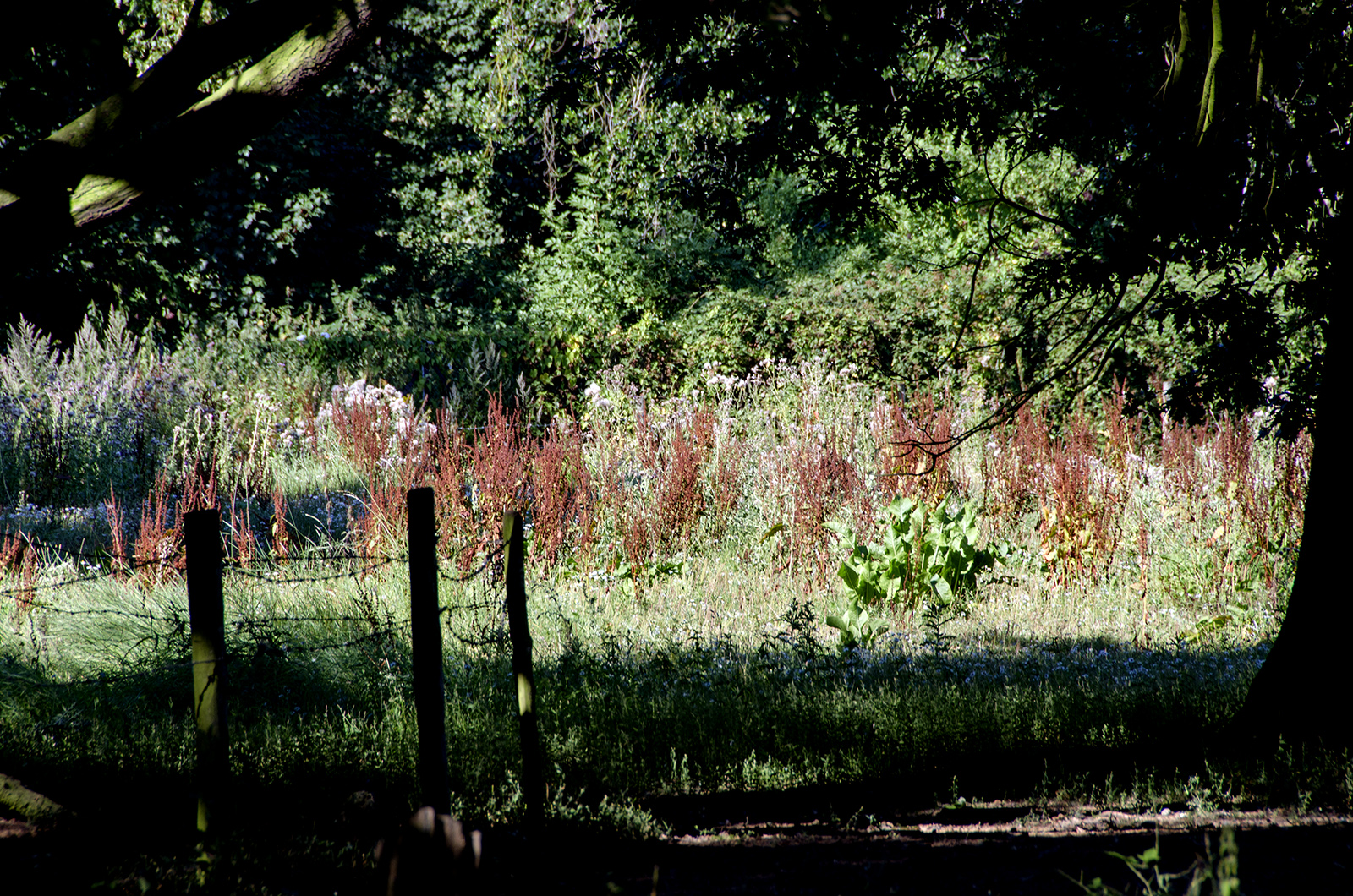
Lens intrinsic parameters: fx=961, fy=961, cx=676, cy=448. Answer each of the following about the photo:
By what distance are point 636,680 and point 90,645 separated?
2671 millimetres

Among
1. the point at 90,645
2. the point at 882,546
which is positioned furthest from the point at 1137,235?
the point at 90,645

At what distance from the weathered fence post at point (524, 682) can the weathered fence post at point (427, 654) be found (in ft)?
1.13

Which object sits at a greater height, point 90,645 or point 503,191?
point 503,191

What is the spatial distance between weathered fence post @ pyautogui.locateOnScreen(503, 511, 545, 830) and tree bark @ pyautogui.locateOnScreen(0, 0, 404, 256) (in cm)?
151

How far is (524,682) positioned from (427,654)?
0.49m

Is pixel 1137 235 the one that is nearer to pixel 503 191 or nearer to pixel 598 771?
pixel 598 771

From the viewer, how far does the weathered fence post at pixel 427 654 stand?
279 cm

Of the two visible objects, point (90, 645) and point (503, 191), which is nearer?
point (90, 645)

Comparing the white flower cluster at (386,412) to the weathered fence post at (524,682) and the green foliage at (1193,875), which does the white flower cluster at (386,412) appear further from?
the green foliage at (1193,875)

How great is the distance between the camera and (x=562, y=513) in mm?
6473

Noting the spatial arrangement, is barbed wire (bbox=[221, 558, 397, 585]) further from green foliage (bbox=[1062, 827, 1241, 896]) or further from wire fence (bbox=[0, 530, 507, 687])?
green foliage (bbox=[1062, 827, 1241, 896])

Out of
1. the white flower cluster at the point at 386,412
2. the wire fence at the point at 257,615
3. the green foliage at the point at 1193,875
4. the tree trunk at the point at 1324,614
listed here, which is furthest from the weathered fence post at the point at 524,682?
the white flower cluster at the point at 386,412

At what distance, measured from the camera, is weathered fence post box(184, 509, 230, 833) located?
110 inches

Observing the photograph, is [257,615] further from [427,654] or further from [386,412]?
[386,412]
